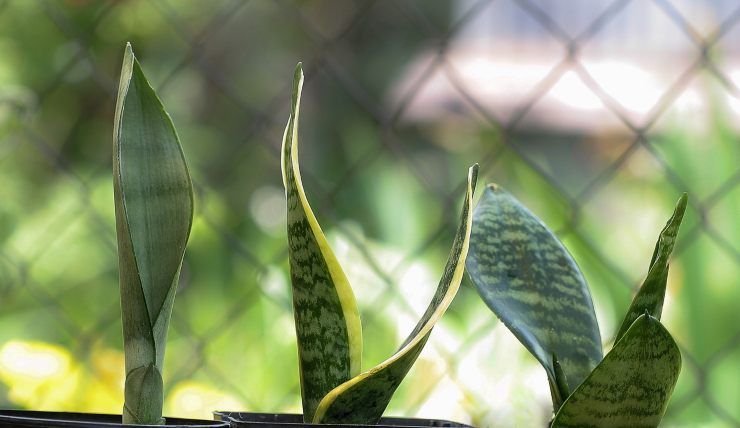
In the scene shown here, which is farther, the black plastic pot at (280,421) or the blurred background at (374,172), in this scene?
the blurred background at (374,172)

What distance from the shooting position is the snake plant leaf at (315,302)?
48cm

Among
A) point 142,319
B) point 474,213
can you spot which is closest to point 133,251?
point 142,319

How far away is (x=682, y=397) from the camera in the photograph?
94 centimetres

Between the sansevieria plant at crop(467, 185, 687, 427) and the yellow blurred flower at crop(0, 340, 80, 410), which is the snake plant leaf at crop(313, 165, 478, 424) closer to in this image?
the sansevieria plant at crop(467, 185, 687, 427)

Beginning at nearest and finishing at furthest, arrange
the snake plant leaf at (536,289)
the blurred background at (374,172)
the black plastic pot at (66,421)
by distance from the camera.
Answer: the black plastic pot at (66,421) → the snake plant leaf at (536,289) → the blurred background at (374,172)

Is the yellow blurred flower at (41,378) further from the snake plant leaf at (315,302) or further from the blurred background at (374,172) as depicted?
the snake plant leaf at (315,302)

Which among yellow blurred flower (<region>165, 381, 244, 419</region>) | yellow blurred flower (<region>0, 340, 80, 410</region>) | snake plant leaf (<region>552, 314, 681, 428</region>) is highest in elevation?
yellow blurred flower (<region>0, 340, 80, 410</region>)

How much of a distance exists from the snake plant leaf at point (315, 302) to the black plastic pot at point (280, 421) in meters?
0.03

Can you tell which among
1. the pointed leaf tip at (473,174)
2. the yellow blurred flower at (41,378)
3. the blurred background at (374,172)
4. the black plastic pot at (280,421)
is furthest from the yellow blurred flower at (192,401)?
the pointed leaf tip at (473,174)

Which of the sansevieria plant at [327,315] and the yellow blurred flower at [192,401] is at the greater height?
the yellow blurred flower at [192,401]

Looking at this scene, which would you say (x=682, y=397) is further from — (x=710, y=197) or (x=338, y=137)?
(x=338, y=137)

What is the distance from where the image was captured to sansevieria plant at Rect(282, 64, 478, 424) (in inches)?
18.6

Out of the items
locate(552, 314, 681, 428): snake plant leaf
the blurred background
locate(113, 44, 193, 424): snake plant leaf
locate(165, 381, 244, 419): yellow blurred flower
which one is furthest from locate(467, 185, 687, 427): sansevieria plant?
locate(165, 381, 244, 419): yellow blurred flower

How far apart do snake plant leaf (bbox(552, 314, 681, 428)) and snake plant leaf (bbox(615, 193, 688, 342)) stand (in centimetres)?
3
